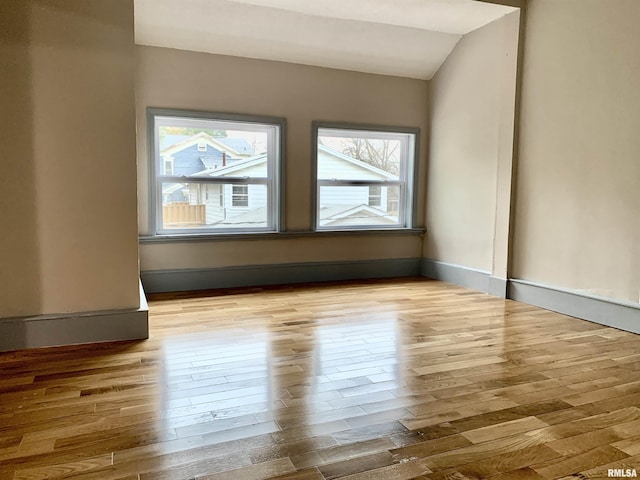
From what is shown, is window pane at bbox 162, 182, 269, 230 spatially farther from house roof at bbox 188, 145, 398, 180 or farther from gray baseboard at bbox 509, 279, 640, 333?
gray baseboard at bbox 509, 279, 640, 333

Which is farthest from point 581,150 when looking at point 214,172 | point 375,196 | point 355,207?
point 214,172

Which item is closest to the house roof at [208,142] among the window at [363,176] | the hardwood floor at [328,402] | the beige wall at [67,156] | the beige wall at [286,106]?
the beige wall at [286,106]

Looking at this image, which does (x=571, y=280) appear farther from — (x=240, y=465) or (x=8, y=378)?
(x=8, y=378)

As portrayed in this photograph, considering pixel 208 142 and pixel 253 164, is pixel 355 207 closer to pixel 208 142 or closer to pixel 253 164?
pixel 253 164

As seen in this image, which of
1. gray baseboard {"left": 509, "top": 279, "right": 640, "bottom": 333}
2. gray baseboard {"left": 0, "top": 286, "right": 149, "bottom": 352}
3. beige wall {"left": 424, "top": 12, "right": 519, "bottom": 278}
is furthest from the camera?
beige wall {"left": 424, "top": 12, "right": 519, "bottom": 278}

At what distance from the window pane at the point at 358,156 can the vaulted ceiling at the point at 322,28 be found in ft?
2.51

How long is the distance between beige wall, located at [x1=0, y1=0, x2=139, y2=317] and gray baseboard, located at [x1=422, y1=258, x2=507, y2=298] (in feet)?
11.0

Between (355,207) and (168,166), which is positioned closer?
(168,166)

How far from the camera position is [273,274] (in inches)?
204

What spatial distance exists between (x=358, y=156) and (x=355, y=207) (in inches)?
23.4

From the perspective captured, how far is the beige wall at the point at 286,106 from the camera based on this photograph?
458 cm

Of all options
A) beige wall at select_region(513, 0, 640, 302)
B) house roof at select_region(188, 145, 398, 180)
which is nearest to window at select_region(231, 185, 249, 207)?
house roof at select_region(188, 145, 398, 180)

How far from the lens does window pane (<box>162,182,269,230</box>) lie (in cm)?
485

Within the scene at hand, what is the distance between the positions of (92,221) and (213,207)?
1.97 metres
